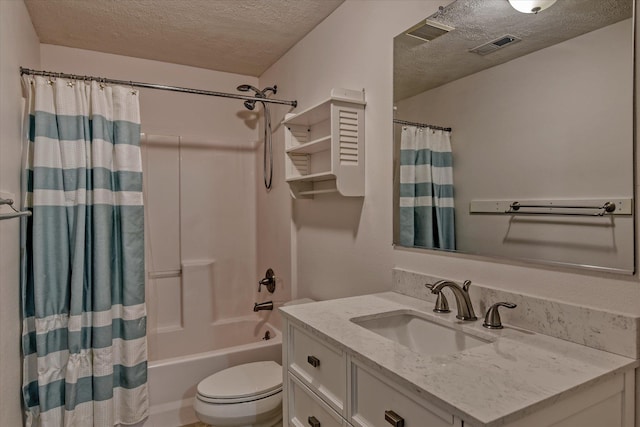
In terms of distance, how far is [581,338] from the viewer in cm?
98

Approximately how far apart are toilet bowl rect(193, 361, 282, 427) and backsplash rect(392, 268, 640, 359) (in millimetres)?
1072

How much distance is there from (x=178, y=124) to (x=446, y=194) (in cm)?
226

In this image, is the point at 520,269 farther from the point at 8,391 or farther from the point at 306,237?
the point at 8,391

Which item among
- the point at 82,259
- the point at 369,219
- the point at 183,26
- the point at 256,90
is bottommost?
the point at 82,259

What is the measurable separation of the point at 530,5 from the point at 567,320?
94cm

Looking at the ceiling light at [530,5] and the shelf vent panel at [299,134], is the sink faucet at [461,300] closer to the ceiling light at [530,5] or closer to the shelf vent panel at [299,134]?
the ceiling light at [530,5]

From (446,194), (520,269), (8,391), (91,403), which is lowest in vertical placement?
(91,403)

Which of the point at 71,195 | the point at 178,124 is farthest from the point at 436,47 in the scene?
the point at 178,124

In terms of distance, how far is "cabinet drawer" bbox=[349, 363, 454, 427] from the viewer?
77 centimetres

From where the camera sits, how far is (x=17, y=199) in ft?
5.74

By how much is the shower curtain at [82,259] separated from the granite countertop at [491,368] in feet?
4.34

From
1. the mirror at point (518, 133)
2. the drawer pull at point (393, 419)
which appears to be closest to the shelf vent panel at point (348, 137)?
the mirror at point (518, 133)

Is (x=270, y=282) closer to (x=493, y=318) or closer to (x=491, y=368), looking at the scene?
(x=493, y=318)

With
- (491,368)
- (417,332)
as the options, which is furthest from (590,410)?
(417,332)
